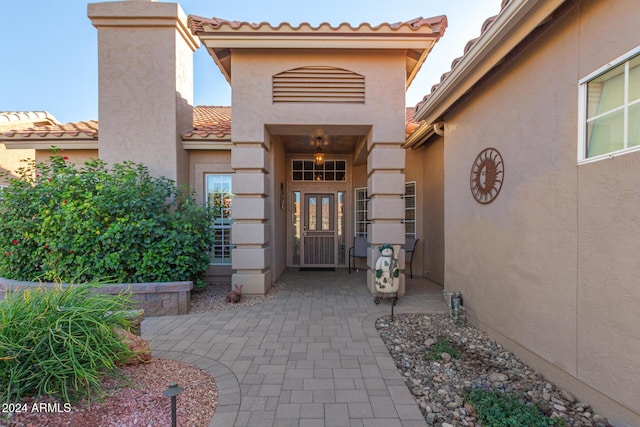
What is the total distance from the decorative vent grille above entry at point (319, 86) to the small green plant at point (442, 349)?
4.15 m

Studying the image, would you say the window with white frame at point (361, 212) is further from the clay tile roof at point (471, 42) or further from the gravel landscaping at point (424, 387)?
the gravel landscaping at point (424, 387)

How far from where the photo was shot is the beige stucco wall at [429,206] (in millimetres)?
6504

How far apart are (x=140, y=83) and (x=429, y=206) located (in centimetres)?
693

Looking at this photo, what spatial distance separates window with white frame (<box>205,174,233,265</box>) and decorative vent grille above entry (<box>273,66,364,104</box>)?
7.79ft

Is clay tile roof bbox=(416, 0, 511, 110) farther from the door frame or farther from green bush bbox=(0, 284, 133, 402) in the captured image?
green bush bbox=(0, 284, 133, 402)

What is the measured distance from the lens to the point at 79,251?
15.5 feet

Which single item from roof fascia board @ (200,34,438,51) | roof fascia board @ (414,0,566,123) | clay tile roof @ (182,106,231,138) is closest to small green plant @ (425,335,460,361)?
roof fascia board @ (414,0,566,123)

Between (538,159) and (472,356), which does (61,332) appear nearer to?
(472,356)

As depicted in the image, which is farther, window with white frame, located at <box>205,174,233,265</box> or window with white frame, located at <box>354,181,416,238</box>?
window with white frame, located at <box>354,181,416,238</box>

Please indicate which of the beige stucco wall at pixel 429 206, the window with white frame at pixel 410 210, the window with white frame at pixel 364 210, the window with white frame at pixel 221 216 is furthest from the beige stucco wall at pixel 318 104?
the window with white frame at pixel 364 210

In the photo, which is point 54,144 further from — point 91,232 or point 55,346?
point 55,346

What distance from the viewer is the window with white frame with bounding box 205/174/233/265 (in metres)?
6.65

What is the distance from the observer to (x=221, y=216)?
6648mm

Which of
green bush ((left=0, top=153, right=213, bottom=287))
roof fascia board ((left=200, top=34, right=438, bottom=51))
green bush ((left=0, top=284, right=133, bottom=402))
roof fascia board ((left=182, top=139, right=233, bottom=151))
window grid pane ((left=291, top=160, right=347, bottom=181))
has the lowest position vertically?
green bush ((left=0, top=284, right=133, bottom=402))
